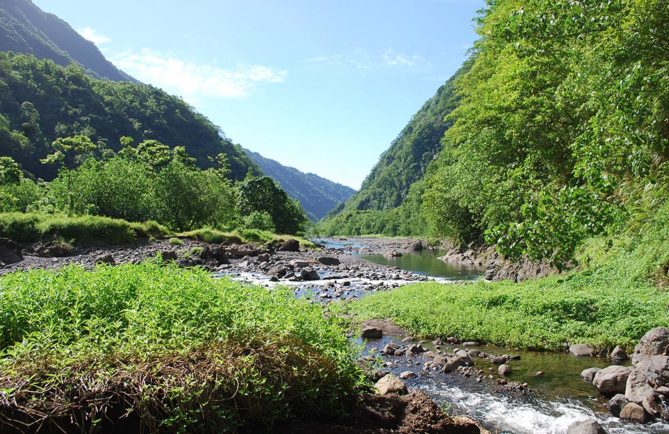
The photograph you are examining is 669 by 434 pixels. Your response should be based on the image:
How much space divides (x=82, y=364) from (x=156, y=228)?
4913 cm

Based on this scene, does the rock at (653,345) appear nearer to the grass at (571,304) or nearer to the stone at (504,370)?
the grass at (571,304)

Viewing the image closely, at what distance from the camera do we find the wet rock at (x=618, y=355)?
10.6 meters

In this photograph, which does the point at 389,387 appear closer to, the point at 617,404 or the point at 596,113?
the point at 617,404

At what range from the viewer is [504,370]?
33.4ft

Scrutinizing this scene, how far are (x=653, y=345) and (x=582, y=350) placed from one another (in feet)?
6.05

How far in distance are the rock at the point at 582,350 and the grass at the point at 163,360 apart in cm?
749

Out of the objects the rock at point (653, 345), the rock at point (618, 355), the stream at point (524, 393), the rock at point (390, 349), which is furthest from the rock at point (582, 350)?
the rock at point (390, 349)

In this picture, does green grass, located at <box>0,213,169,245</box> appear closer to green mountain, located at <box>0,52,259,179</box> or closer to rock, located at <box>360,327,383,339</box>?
rock, located at <box>360,327,383,339</box>

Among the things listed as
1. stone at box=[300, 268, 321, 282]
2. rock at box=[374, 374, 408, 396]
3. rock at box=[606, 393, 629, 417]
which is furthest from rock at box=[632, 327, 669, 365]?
stone at box=[300, 268, 321, 282]

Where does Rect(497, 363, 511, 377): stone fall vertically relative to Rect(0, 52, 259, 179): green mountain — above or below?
below

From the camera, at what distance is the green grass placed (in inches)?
1549

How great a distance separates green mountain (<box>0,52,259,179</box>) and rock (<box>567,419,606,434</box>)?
113 meters

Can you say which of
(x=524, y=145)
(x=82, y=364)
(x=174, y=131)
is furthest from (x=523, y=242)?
(x=174, y=131)

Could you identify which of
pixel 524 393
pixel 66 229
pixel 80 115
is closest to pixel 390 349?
pixel 524 393
